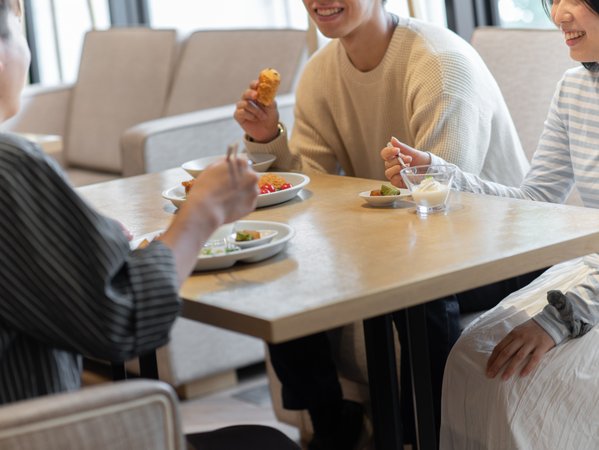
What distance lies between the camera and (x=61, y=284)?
3.82ft

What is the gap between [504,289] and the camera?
2.18 meters

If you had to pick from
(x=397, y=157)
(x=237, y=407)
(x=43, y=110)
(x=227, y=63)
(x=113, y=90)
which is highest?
(x=397, y=157)

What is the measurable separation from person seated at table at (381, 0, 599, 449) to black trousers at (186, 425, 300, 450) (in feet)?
1.07

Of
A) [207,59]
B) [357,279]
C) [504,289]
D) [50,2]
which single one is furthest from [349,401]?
[50,2]

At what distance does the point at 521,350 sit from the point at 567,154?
1.57 feet

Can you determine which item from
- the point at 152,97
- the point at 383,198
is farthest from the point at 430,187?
the point at 152,97

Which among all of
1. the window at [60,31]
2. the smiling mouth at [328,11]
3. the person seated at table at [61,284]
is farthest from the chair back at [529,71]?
the window at [60,31]

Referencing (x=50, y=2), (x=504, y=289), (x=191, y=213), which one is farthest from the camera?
(x=50, y=2)

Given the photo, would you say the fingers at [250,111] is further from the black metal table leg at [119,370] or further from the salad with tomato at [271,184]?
the black metal table leg at [119,370]

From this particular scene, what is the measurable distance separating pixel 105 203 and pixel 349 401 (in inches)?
28.1

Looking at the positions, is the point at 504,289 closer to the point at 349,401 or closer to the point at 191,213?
the point at 349,401

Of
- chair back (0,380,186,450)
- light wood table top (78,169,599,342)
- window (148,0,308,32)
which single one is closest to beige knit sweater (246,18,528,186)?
light wood table top (78,169,599,342)

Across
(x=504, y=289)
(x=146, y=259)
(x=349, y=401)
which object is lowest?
(x=349, y=401)

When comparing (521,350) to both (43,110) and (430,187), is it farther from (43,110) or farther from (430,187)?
(43,110)
